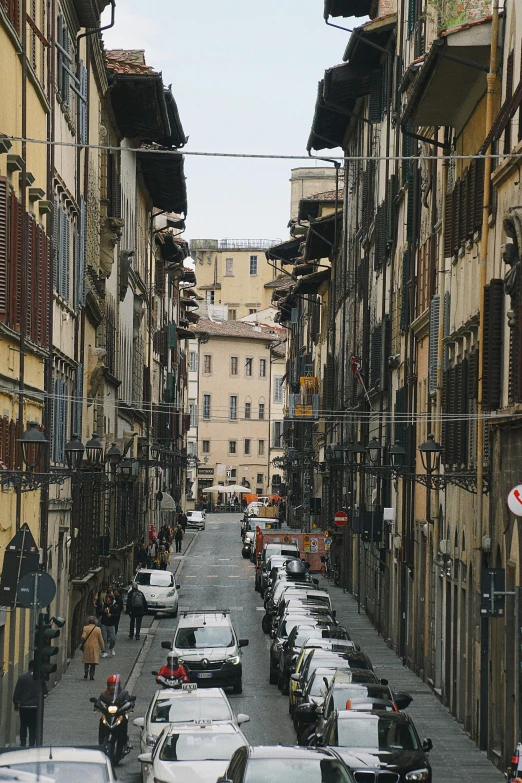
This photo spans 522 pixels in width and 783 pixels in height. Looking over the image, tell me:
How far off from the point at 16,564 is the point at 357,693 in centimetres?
598

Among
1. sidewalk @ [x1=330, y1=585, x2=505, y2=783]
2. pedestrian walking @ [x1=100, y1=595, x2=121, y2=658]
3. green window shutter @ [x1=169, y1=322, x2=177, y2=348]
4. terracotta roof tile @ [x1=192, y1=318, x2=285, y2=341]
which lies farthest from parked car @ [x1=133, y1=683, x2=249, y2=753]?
terracotta roof tile @ [x1=192, y1=318, x2=285, y2=341]

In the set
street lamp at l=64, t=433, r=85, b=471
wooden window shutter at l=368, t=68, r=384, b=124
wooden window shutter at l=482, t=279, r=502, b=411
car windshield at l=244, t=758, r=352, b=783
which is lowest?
car windshield at l=244, t=758, r=352, b=783

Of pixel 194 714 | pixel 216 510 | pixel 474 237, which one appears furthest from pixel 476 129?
pixel 216 510

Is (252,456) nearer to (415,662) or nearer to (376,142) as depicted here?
(376,142)

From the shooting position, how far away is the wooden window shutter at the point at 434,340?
3241 cm

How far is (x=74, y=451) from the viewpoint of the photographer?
32.5 meters

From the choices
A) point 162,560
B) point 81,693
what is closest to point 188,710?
point 81,693

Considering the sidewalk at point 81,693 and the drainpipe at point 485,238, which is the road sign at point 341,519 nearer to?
the sidewalk at point 81,693

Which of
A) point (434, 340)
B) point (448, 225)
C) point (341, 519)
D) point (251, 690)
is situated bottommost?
point (251, 690)

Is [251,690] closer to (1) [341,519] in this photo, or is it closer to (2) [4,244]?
(2) [4,244]

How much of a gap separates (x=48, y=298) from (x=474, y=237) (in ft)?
26.4

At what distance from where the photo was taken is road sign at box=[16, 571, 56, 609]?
19.5 m

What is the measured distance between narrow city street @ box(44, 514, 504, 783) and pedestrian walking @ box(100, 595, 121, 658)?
1.11 ft

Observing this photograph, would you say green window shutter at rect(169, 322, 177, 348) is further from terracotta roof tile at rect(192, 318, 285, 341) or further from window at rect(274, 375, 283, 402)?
window at rect(274, 375, 283, 402)
